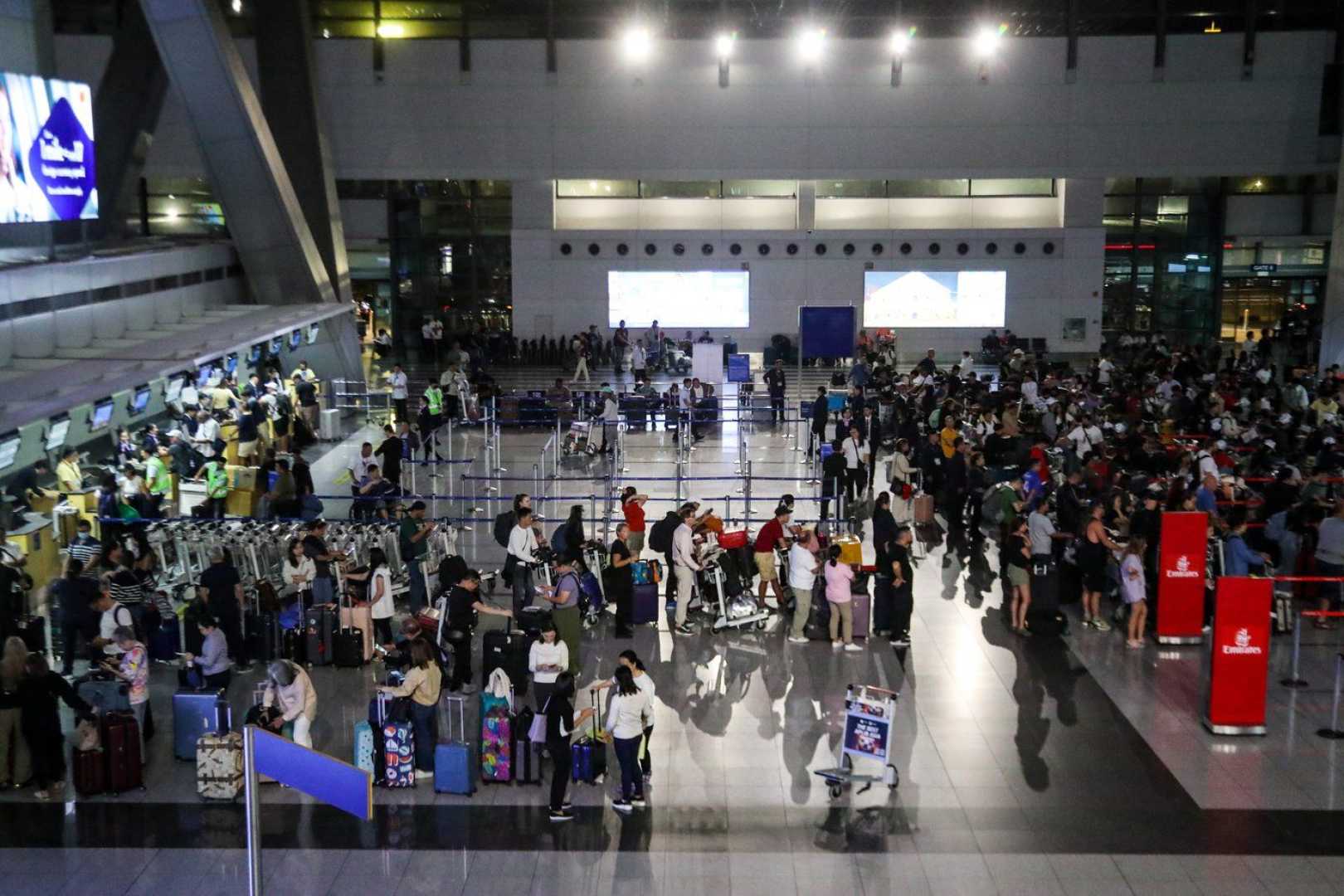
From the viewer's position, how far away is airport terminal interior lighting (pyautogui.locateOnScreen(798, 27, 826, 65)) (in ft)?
122

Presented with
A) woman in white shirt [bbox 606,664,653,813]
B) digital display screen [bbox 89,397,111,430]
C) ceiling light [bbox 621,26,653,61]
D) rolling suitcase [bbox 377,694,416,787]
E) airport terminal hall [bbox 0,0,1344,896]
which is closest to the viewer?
woman in white shirt [bbox 606,664,653,813]

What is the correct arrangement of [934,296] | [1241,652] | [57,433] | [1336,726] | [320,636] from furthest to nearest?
[934,296] → [57,433] → [320,636] → [1336,726] → [1241,652]

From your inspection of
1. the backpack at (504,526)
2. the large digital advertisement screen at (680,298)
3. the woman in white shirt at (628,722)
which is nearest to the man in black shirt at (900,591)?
the backpack at (504,526)

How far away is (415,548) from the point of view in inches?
601

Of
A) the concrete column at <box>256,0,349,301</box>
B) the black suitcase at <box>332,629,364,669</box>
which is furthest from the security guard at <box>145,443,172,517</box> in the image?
the concrete column at <box>256,0,349,301</box>

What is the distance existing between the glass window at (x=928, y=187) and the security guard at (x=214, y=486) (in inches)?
984

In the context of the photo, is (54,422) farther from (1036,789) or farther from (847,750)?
(1036,789)

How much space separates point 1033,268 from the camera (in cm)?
3981

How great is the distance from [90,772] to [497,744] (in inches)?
123

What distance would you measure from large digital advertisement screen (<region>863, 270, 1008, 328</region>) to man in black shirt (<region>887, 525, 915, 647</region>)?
85.0 ft

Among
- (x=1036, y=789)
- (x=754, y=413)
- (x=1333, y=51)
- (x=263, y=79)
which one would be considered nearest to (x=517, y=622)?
(x=1036, y=789)

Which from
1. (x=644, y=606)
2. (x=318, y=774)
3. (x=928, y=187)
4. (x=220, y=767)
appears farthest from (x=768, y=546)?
(x=928, y=187)

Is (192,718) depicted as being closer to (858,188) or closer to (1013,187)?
(858,188)

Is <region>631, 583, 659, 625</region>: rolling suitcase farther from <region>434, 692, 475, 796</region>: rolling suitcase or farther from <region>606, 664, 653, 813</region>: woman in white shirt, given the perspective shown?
<region>606, 664, 653, 813</region>: woman in white shirt
